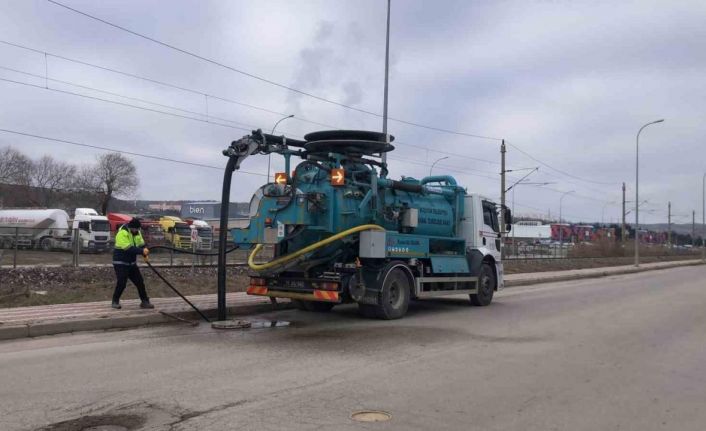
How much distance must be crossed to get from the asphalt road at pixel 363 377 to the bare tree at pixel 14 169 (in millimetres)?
70781

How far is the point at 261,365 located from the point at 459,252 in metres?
8.20

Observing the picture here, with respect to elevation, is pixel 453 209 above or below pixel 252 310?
above

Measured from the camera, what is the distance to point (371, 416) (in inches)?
207

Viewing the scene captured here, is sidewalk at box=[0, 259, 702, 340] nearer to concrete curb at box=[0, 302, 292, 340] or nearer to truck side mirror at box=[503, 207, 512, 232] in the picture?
concrete curb at box=[0, 302, 292, 340]

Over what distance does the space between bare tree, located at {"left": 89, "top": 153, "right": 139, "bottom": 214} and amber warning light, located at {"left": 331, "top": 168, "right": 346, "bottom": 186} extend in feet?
227

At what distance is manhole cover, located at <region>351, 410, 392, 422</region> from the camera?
17.0ft

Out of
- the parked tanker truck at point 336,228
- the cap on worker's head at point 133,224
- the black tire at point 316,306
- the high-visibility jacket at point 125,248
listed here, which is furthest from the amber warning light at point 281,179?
the black tire at point 316,306

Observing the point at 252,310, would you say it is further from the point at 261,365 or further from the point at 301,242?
the point at 261,365

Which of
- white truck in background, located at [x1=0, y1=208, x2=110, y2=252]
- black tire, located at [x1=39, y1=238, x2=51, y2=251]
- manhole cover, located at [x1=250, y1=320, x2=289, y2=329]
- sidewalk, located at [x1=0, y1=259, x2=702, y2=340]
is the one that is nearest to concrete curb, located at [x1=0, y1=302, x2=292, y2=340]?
sidewalk, located at [x1=0, y1=259, x2=702, y2=340]

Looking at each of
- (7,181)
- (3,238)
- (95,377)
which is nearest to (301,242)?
(95,377)

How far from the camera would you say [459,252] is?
47.7 ft

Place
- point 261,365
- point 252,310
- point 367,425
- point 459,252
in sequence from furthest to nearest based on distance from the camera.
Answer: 1. point 459,252
2. point 252,310
3. point 261,365
4. point 367,425

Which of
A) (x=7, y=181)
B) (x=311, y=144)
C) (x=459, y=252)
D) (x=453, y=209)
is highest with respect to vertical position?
(x=7, y=181)

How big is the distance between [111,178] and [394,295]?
2791 inches
